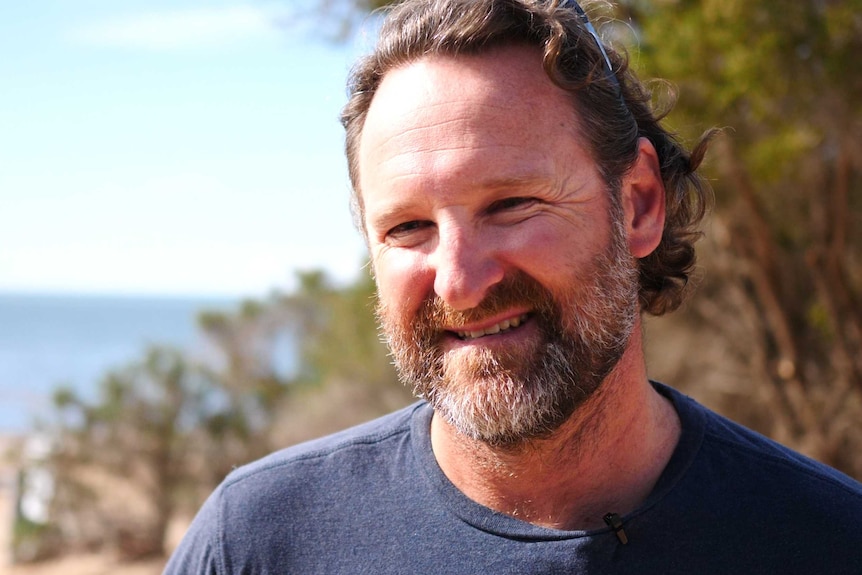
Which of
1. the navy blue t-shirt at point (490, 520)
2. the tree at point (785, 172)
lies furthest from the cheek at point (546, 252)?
the tree at point (785, 172)

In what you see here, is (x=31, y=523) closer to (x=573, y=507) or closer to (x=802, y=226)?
(x=802, y=226)

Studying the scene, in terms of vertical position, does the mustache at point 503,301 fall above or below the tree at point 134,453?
above

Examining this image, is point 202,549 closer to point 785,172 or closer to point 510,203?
point 510,203

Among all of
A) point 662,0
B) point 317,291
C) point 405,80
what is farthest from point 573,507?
point 317,291

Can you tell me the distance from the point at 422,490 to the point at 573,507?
11.9 inches

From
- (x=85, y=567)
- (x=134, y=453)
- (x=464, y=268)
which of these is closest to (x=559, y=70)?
(x=464, y=268)

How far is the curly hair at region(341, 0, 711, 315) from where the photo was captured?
191 centimetres

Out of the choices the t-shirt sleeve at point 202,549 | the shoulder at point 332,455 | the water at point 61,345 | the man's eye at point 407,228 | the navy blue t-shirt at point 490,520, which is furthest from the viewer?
the water at point 61,345

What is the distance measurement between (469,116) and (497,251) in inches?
10.7

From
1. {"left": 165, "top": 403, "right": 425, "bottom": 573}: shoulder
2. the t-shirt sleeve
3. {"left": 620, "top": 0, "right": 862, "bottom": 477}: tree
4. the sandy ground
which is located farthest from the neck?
the sandy ground

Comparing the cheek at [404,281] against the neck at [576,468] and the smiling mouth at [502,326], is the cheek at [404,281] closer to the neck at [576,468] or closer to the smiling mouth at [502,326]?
the smiling mouth at [502,326]

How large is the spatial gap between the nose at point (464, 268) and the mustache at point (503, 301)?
0.05 feet

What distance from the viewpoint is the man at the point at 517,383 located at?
1771mm

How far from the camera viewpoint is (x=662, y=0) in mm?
6480
